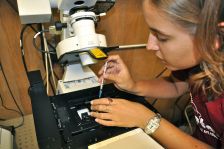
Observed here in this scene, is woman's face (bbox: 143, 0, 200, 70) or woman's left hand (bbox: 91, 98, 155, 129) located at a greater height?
woman's face (bbox: 143, 0, 200, 70)

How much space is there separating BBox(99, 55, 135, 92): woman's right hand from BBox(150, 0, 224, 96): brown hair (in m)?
0.29

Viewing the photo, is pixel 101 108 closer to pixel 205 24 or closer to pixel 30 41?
pixel 205 24

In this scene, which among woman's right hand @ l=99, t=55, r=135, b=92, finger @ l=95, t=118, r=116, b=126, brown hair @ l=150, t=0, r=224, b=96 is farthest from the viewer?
woman's right hand @ l=99, t=55, r=135, b=92

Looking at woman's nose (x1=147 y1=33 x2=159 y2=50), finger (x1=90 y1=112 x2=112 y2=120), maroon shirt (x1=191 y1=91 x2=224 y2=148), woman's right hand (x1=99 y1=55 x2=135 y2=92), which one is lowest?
maroon shirt (x1=191 y1=91 x2=224 y2=148)

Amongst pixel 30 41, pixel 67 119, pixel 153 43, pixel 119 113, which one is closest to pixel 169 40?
pixel 153 43

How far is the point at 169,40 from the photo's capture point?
0.65m

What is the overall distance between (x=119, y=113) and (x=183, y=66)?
0.26 meters

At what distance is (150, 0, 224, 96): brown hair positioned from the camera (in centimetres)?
56

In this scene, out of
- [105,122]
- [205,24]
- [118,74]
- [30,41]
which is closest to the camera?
[205,24]

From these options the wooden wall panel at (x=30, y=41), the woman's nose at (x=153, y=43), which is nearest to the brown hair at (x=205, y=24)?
the woman's nose at (x=153, y=43)

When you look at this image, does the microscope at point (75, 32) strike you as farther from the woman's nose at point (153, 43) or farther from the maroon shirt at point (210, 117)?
the maroon shirt at point (210, 117)

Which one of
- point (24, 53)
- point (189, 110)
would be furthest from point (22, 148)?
point (189, 110)

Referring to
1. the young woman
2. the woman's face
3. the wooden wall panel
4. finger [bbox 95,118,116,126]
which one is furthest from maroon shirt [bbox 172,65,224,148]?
the wooden wall panel

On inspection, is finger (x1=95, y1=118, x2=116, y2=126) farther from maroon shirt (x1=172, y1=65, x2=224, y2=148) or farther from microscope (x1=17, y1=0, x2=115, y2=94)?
maroon shirt (x1=172, y1=65, x2=224, y2=148)
